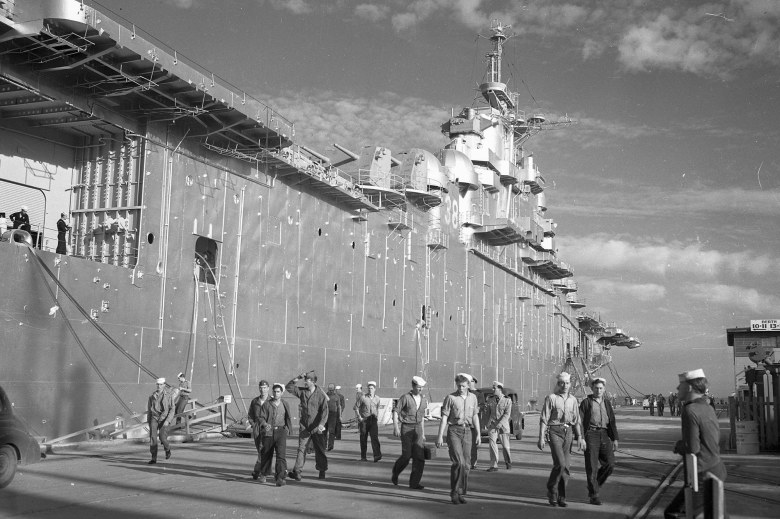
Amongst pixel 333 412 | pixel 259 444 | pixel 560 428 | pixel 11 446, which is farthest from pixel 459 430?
pixel 333 412

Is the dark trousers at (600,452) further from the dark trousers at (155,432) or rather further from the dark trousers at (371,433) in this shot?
the dark trousers at (155,432)

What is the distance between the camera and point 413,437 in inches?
445

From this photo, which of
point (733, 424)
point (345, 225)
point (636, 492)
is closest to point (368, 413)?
point (636, 492)

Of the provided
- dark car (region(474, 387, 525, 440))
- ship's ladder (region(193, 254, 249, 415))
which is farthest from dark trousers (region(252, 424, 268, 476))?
ship's ladder (region(193, 254, 249, 415))

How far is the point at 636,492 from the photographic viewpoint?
36.2ft

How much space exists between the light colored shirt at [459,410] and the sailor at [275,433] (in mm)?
2556

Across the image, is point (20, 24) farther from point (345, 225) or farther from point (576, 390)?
point (576, 390)

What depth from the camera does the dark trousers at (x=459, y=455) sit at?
9680 mm

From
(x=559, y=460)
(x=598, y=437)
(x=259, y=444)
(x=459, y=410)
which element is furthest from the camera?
(x=259, y=444)

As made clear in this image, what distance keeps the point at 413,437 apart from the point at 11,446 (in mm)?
5766

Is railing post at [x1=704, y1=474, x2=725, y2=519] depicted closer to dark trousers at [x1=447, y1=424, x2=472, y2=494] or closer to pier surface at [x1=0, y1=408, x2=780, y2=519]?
→ pier surface at [x1=0, y1=408, x2=780, y2=519]

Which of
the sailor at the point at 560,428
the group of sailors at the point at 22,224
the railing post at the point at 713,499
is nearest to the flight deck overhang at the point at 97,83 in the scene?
the group of sailors at the point at 22,224

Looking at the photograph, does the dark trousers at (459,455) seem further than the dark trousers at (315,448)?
No

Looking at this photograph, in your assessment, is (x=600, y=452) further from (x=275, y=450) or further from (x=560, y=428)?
(x=275, y=450)
